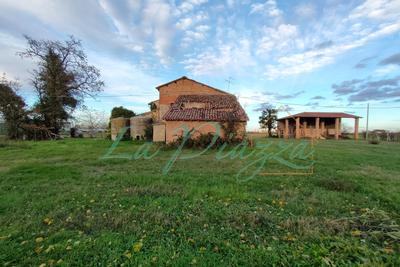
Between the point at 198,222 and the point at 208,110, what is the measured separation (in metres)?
14.9

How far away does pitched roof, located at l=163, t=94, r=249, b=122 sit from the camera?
16203mm

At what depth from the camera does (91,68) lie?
26781mm

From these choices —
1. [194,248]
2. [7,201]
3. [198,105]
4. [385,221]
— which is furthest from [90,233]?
[198,105]

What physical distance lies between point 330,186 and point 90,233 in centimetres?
549

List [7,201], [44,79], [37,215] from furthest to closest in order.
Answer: [44,79] < [7,201] < [37,215]

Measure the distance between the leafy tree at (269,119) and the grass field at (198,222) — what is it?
31.4 metres

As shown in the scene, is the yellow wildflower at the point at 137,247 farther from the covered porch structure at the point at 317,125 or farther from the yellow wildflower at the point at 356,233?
the covered porch structure at the point at 317,125

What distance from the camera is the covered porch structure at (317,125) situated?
102ft

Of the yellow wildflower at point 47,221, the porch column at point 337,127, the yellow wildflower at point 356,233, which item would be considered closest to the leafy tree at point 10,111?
the yellow wildflower at point 47,221

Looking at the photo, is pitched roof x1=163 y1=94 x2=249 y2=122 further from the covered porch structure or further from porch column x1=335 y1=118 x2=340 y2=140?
porch column x1=335 y1=118 x2=340 y2=140

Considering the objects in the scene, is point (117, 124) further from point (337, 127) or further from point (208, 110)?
point (337, 127)

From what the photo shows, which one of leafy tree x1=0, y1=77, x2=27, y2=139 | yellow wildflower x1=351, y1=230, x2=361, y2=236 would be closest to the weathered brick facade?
yellow wildflower x1=351, y1=230, x2=361, y2=236

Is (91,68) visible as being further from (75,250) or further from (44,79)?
(75,250)

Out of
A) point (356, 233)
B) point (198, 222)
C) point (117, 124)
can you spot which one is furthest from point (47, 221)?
point (117, 124)
